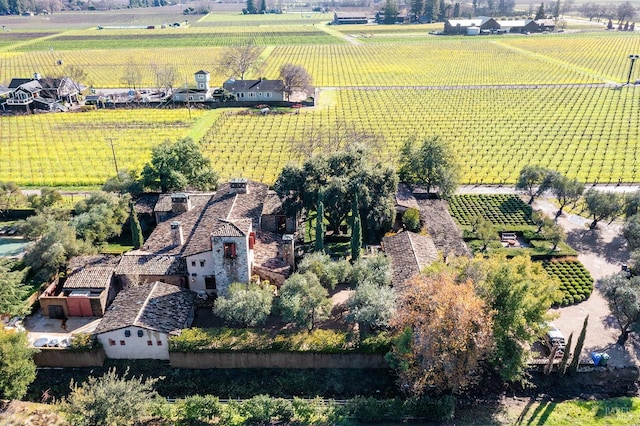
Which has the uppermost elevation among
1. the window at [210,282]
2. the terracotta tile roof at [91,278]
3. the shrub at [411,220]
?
the shrub at [411,220]

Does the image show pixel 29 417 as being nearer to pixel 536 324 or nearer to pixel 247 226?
pixel 247 226

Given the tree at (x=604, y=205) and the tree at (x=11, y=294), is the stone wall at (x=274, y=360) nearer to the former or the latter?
the tree at (x=11, y=294)

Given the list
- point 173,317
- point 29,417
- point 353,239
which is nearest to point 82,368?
point 29,417

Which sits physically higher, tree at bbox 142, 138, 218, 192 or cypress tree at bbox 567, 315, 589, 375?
tree at bbox 142, 138, 218, 192

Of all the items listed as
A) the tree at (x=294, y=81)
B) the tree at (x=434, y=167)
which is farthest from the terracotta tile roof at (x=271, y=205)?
the tree at (x=294, y=81)

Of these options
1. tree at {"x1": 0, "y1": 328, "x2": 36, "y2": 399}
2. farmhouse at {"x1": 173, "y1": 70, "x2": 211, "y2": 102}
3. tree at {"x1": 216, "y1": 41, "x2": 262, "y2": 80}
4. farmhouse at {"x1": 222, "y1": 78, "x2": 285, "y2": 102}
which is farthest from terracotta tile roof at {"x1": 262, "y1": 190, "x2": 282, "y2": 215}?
tree at {"x1": 216, "y1": 41, "x2": 262, "y2": 80}

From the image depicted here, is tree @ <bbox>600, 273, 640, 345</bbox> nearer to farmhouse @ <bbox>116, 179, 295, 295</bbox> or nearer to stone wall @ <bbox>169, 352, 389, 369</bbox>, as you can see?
stone wall @ <bbox>169, 352, 389, 369</bbox>
